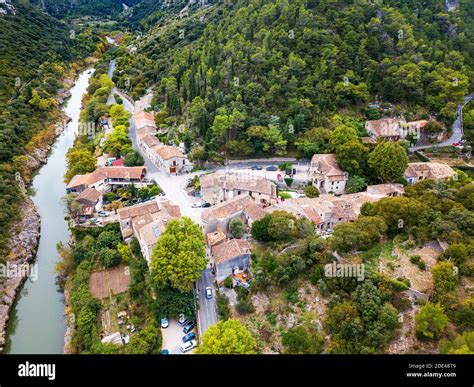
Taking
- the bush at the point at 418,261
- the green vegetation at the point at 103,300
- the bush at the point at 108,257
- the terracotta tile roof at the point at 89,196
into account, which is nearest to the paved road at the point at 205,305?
the green vegetation at the point at 103,300

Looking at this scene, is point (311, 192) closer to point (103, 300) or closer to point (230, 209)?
point (230, 209)

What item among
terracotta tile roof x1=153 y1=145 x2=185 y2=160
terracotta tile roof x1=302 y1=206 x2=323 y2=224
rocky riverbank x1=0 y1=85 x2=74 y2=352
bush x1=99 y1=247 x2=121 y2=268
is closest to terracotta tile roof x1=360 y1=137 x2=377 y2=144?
terracotta tile roof x1=302 y1=206 x2=323 y2=224

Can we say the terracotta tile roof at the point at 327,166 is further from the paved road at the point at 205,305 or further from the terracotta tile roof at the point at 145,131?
the terracotta tile roof at the point at 145,131

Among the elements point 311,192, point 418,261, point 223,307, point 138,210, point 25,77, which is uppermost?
point 25,77

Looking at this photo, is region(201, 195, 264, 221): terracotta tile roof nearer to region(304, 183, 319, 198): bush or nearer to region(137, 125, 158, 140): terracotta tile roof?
region(304, 183, 319, 198): bush

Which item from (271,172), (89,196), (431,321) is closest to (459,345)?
(431,321)
